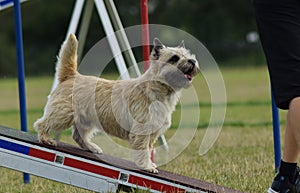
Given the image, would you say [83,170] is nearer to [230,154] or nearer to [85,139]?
[85,139]

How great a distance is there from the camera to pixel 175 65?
14.1ft

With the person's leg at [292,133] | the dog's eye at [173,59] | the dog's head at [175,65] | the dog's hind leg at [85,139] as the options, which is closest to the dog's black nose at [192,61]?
the dog's head at [175,65]

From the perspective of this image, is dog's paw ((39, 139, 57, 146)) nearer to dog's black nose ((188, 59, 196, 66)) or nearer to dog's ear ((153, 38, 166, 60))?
dog's ear ((153, 38, 166, 60))

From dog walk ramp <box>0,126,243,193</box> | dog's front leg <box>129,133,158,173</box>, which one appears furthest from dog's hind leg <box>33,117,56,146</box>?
dog's front leg <box>129,133,158,173</box>

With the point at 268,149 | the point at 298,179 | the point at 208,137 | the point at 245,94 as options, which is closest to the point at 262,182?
the point at 298,179

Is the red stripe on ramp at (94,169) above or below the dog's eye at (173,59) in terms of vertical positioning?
below

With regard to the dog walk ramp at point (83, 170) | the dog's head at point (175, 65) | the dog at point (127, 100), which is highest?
the dog's head at point (175, 65)

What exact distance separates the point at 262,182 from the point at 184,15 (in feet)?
102

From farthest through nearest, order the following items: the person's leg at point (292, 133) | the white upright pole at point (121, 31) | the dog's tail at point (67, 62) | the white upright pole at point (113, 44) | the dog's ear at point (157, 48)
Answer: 1. the white upright pole at point (113, 44)
2. the white upright pole at point (121, 31)
3. the dog's tail at point (67, 62)
4. the dog's ear at point (157, 48)
5. the person's leg at point (292, 133)

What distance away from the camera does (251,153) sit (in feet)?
22.7

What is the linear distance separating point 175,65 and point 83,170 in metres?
0.92

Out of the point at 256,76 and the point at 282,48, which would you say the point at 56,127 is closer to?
the point at 282,48

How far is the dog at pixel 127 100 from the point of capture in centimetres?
435

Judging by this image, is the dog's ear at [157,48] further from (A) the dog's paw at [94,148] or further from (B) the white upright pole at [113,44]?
(B) the white upright pole at [113,44]
